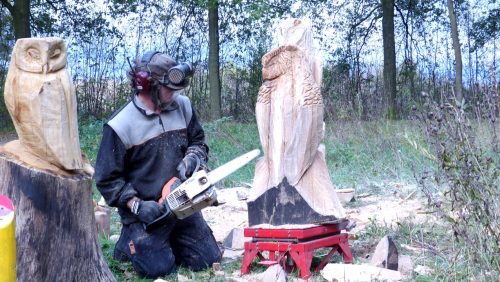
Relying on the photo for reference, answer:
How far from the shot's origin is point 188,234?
466 cm

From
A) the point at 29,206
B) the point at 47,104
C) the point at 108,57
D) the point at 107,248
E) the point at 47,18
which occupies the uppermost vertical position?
the point at 47,18

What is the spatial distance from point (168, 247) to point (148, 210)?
1.28ft

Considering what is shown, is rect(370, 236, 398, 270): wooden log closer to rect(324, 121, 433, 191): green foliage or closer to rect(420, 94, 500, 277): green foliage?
rect(420, 94, 500, 277): green foliage

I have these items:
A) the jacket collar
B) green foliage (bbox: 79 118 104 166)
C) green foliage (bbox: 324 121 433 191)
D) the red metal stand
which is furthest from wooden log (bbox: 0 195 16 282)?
green foliage (bbox: 79 118 104 166)

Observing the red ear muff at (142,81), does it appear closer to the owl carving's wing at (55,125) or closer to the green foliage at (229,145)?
the owl carving's wing at (55,125)

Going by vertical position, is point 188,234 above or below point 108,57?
below

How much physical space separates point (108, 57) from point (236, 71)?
9.72ft

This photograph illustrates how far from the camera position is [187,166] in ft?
14.4

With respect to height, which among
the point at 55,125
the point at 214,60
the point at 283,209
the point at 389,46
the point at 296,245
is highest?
the point at 389,46

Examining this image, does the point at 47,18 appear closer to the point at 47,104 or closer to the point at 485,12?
the point at 485,12

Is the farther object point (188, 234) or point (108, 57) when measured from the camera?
point (108, 57)

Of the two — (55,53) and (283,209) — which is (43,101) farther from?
(283,209)

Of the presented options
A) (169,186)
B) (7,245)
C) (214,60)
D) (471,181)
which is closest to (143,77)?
(169,186)

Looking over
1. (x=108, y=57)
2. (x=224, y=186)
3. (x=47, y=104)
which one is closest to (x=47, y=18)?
(x=108, y=57)
